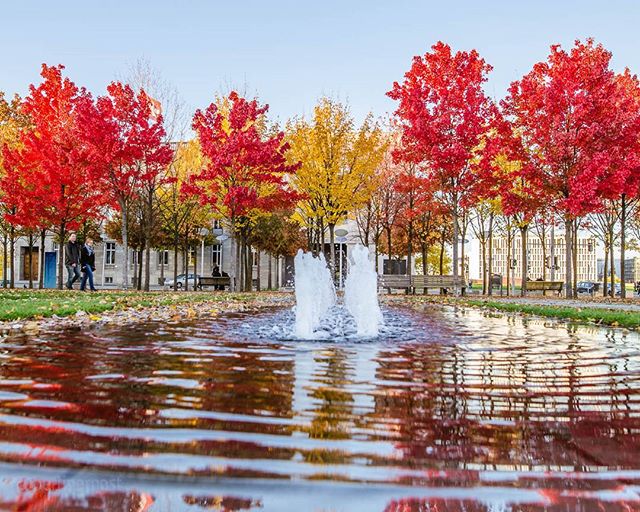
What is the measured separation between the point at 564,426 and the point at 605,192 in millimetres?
19609

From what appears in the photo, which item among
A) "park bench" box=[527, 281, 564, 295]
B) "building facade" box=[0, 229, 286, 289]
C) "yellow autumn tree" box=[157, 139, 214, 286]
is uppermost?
"yellow autumn tree" box=[157, 139, 214, 286]

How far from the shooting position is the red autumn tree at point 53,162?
73.4 feet

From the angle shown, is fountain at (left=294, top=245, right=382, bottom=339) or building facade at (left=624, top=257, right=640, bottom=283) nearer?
fountain at (left=294, top=245, right=382, bottom=339)

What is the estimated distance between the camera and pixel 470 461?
2.21 metres

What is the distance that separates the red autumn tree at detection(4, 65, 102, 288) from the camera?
880 inches

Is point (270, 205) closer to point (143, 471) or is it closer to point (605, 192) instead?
point (605, 192)

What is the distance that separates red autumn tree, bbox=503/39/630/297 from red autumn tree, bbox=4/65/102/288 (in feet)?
54.0

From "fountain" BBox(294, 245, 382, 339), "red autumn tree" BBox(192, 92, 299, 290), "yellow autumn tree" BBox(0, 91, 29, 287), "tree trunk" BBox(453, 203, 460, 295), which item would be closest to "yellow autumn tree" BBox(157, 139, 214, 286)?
"red autumn tree" BBox(192, 92, 299, 290)

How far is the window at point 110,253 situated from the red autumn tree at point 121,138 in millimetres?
24884

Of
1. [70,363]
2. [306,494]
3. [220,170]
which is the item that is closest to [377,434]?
[306,494]

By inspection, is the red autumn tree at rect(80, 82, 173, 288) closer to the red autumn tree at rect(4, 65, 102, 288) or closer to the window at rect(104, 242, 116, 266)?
the red autumn tree at rect(4, 65, 102, 288)

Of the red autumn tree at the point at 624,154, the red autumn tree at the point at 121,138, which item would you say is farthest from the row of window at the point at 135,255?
the red autumn tree at the point at 624,154

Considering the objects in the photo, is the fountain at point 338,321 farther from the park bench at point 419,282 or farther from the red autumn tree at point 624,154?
the park bench at point 419,282

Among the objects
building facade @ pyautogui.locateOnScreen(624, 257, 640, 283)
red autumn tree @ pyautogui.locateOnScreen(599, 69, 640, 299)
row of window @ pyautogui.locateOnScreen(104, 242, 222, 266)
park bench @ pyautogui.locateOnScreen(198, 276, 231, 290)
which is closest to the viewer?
red autumn tree @ pyautogui.locateOnScreen(599, 69, 640, 299)
